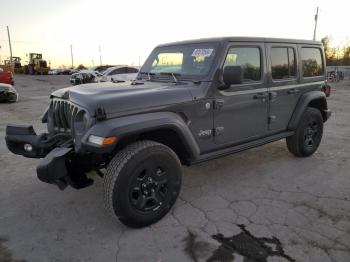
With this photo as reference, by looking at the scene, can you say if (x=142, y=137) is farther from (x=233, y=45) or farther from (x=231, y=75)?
(x=233, y=45)

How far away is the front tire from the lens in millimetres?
3014

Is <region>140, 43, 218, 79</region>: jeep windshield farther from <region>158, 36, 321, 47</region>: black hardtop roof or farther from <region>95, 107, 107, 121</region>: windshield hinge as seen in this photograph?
<region>95, 107, 107, 121</region>: windshield hinge

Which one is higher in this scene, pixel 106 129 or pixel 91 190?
pixel 106 129

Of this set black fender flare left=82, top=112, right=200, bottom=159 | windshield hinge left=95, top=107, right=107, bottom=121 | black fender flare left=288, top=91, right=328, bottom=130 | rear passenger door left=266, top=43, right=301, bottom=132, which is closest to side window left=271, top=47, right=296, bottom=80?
rear passenger door left=266, top=43, right=301, bottom=132

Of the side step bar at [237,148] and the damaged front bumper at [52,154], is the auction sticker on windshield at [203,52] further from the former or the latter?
the damaged front bumper at [52,154]

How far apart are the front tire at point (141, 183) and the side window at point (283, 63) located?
225cm

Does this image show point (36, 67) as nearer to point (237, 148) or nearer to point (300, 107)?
point (300, 107)

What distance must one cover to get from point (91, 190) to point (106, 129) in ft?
5.41

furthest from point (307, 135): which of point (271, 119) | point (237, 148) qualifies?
point (237, 148)

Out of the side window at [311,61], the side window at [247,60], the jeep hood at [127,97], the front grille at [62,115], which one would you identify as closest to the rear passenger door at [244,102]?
the side window at [247,60]

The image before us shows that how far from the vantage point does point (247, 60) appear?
13.9 feet

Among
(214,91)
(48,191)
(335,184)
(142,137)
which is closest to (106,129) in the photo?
(142,137)

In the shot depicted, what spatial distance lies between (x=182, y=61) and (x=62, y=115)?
166cm

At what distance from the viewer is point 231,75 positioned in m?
3.58
